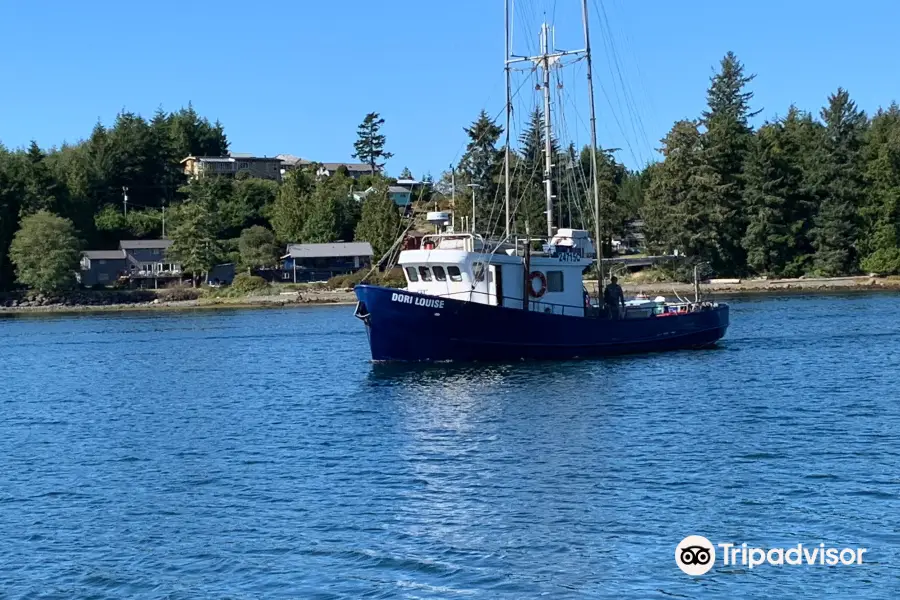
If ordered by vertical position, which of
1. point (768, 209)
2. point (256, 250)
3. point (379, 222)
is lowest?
point (256, 250)

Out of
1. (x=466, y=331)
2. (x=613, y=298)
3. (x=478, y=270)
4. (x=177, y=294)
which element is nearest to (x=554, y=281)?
(x=478, y=270)

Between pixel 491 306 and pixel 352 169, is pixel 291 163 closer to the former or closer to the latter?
pixel 352 169

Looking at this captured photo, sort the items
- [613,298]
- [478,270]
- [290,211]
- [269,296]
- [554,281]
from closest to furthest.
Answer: [478,270] → [554,281] → [613,298] → [269,296] → [290,211]

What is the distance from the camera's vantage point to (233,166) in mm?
164875

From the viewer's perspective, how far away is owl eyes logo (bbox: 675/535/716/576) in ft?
62.1

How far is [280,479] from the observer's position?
26.9 meters

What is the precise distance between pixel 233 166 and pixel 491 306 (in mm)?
126054

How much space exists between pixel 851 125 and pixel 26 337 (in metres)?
87.4

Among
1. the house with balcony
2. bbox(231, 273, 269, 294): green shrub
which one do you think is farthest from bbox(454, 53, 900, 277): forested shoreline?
the house with balcony

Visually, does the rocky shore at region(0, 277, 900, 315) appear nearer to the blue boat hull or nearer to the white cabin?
the white cabin

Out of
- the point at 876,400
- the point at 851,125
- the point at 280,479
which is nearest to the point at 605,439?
the point at 280,479

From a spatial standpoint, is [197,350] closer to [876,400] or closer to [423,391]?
[423,391]

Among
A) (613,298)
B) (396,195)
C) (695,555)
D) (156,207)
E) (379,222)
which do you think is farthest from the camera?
(396,195)

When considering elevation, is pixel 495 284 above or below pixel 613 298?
above
